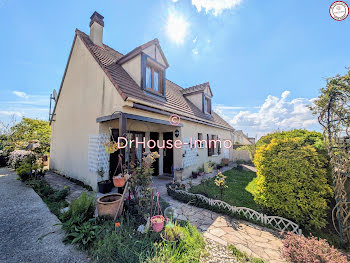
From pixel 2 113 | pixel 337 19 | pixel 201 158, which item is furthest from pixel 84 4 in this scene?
pixel 2 113

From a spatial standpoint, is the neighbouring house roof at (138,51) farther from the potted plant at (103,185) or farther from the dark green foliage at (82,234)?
the dark green foliage at (82,234)

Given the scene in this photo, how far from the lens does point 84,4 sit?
240 inches

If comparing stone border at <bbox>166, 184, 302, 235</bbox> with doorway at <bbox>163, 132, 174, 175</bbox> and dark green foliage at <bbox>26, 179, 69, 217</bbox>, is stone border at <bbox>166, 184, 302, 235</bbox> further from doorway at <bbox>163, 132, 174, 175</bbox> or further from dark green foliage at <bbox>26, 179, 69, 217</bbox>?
dark green foliage at <bbox>26, 179, 69, 217</bbox>

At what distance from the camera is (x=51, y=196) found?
5285mm

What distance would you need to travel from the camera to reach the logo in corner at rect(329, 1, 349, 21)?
10.5 ft

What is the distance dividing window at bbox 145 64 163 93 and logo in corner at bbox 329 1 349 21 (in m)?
6.20

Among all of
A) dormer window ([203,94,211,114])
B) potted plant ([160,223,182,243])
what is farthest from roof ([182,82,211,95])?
potted plant ([160,223,182,243])

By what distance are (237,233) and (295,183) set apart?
2.02m

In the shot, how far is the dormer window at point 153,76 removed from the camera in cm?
661

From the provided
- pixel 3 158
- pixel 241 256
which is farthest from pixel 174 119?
pixel 3 158

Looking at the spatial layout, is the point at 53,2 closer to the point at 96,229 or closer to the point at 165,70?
the point at 165,70

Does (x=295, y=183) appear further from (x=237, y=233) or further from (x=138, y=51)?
(x=138, y=51)

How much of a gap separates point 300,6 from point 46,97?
826 inches

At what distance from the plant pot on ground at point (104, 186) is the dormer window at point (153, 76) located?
453cm
